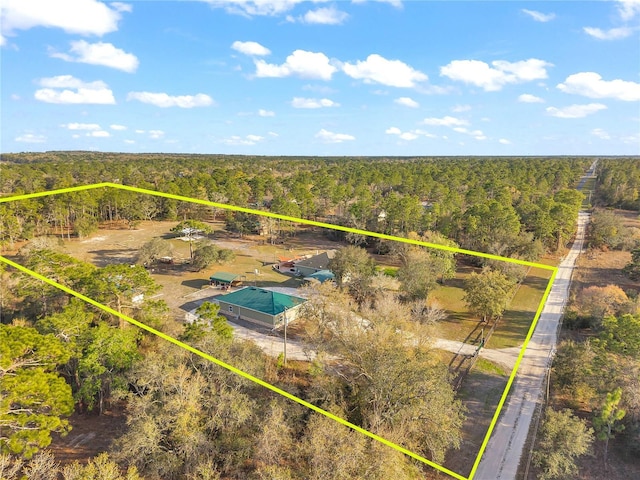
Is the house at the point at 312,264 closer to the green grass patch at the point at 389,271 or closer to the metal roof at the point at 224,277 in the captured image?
the green grass patch at the point at 389,271

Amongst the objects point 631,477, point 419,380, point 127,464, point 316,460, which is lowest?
point 631,477

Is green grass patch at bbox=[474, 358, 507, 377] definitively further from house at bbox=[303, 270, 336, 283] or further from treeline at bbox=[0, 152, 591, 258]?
treeline at bbox=[0, 152, 591, 258]

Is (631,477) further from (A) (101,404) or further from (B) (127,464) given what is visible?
(A) (101,404)

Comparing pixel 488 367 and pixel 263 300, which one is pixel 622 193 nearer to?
pixel 488 367

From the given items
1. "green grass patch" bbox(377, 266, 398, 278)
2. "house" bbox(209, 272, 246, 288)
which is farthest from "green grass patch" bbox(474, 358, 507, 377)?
"house" bbox(209, 272, 246, 288)

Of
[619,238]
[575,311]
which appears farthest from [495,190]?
[575,311]

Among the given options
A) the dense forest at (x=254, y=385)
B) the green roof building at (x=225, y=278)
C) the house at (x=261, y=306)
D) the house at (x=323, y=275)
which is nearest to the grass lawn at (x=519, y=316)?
the dense forest at (x=254, y=385)
